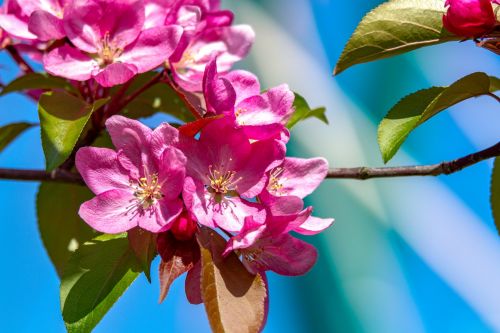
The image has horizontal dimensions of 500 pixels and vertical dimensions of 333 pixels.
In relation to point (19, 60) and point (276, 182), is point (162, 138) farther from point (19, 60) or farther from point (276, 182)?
point (19, 60)

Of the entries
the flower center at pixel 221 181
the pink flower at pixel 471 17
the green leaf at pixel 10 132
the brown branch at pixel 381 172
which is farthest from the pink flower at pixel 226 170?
the green leaf at pixel 10 132

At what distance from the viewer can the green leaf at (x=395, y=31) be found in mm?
825

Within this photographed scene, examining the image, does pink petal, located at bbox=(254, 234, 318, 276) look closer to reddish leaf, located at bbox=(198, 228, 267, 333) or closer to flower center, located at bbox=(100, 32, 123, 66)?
reddish leaf, located at bbox=(198, 228, 267, 333)

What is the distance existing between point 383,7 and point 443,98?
0.46 ft

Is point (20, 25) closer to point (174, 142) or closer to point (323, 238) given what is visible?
point (174, 142)

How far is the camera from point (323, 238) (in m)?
3.51

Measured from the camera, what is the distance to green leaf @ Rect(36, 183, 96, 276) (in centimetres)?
108

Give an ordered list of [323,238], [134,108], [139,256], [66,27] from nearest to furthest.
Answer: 1. [139,256]
2. [66,27]
3. [134,108]
4. [323,238]

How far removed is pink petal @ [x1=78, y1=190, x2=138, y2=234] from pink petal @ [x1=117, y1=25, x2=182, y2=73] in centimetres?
21

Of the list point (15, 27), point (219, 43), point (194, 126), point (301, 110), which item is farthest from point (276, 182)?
point (15, 27)

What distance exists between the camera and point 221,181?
0.77 meters

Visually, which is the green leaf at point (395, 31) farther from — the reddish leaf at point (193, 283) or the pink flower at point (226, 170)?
the reddish leaf at point (193, 283)

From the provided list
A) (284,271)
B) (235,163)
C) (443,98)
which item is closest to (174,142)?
(235,163)

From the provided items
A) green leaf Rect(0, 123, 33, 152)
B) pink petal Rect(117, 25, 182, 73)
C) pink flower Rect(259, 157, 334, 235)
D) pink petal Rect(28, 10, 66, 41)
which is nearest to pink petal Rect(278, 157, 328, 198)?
pink flower Rect(259, 157, 334, 235)
